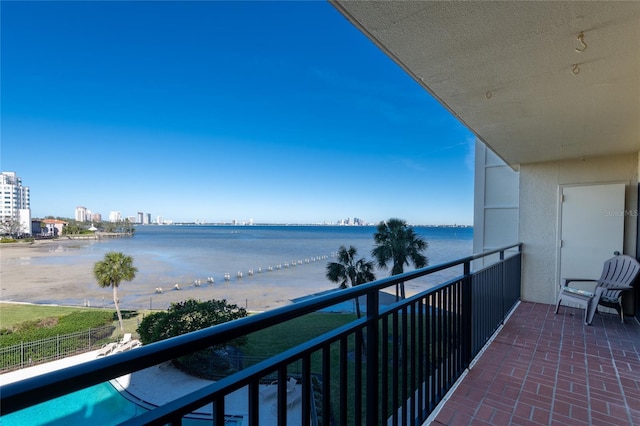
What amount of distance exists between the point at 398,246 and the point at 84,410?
36.3 feet

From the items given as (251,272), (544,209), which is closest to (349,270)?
(544,209)

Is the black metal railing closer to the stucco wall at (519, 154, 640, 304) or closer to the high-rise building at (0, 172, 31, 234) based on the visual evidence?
the stucco wall at (519, 154, 640, 304)

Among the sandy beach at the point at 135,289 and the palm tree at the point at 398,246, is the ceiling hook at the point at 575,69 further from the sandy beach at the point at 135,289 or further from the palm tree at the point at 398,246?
the sandy beach at the point at 135,289

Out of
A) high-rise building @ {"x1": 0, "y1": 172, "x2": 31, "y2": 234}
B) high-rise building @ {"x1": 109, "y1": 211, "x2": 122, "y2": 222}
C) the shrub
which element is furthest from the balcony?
high-rise building @ {"x1": 109, "y1": 211, "x2": 122, "y2": 222}

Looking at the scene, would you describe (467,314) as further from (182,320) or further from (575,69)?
(182,320)

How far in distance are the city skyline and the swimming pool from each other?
9321 mm

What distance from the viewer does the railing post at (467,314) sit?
235cm

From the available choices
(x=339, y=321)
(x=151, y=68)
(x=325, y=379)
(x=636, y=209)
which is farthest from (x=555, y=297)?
(x=151, y=68)

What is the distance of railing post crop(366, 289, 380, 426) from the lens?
1290 mm

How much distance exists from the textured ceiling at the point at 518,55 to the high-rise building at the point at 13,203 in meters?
41.2

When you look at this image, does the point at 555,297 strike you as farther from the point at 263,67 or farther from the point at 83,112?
the point at 83,112

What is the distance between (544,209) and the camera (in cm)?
479

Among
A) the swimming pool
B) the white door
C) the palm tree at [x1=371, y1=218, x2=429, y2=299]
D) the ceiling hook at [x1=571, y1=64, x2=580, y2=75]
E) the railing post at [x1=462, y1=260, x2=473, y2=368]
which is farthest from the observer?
the palm tree at [x1=371, y1=218, x2=429, y2=299]

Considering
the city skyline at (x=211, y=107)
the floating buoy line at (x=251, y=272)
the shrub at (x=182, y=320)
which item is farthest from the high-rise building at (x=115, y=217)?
the shrub at (x=182, y=320)
